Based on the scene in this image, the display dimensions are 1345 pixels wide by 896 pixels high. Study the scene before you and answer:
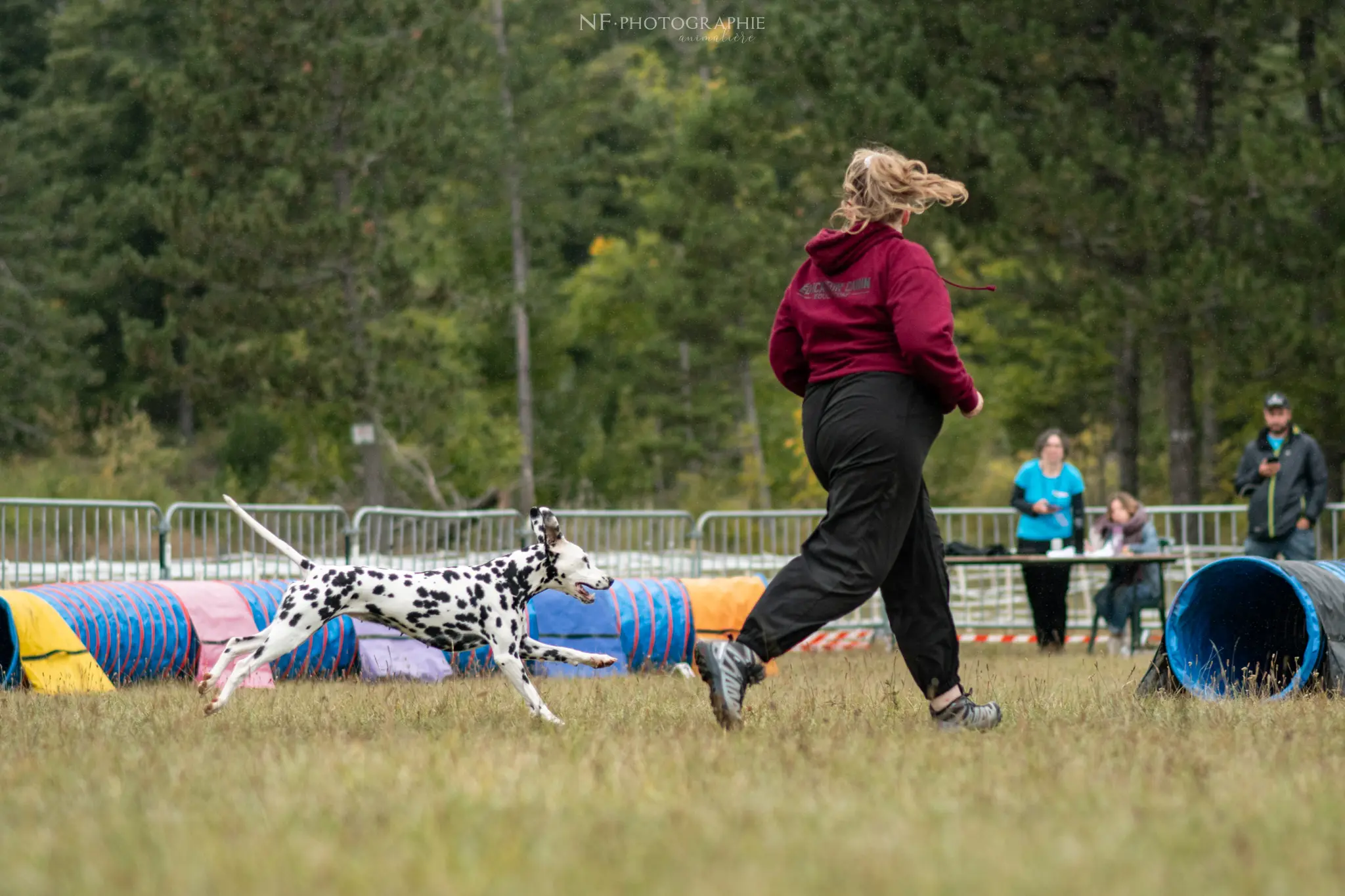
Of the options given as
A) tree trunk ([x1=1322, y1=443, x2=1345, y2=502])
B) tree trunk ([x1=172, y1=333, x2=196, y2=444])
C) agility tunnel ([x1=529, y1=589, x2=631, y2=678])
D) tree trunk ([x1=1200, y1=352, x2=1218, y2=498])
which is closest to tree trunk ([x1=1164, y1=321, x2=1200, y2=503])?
tree trunk ([x1=1322, y1=443, x2=1345, y2=502])

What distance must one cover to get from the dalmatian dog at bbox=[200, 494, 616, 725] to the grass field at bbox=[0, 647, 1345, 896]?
42 centimetres

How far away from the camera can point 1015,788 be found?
4.41 m

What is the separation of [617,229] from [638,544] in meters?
27.1

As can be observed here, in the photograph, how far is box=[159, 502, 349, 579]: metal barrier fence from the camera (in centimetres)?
1538

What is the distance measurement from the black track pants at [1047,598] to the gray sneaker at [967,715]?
351 inches

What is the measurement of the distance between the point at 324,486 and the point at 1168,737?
33.6 m

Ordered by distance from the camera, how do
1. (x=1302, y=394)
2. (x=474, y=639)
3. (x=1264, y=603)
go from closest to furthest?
(x=474, y=639)
(x=1264, y=603)
(x=1302, y=394)

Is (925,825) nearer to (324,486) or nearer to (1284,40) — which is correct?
(1284,40)

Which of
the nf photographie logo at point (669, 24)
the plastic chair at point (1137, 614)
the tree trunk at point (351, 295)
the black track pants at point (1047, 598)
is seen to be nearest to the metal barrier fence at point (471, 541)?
the plastic chair at point (1137, 614)

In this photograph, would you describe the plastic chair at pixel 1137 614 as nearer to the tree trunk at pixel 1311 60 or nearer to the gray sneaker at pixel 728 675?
the tree trunk at pixel 1311 60

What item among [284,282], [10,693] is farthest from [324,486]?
[10,693]

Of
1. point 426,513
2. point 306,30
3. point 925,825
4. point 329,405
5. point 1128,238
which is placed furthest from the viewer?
point 329,405

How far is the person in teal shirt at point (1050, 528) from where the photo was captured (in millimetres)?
14992

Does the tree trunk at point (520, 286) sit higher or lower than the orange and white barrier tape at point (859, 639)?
higher
